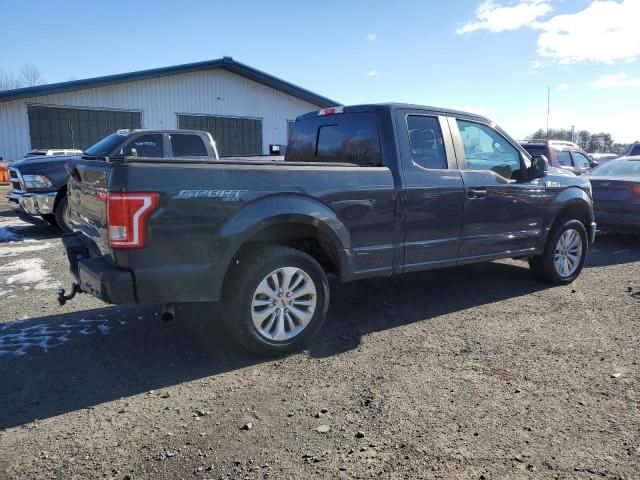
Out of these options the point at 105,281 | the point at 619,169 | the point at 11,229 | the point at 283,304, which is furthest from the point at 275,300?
the point at 619,169

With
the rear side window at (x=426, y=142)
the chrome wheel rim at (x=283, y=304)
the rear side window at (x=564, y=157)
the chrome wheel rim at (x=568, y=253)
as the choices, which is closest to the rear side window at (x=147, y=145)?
the rear side window at (x=426, y=142)

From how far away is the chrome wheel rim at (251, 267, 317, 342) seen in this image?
3.85 meters

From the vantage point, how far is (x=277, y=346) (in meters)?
3.92

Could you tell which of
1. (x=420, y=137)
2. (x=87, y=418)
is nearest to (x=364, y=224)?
(x=420, y=137)

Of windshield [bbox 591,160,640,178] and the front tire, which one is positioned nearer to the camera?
the front tire

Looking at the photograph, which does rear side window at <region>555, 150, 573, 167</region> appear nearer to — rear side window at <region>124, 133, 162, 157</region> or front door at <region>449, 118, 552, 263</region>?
front door at <region>449, 118, 552, 263</region>

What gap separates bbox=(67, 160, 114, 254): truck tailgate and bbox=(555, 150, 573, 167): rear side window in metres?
10.7

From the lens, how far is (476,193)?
200 inches

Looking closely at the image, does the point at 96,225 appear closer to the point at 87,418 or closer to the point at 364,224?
the point at 87,418

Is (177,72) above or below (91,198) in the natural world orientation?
above

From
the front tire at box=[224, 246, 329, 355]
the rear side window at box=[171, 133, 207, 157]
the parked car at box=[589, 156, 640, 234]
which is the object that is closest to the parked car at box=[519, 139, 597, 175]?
the parked car at box=[589, 156, 640, 234]

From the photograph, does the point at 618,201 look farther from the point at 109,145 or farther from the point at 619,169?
the point at 109,145

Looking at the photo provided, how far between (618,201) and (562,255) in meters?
3.47

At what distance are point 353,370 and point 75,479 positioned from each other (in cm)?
195
